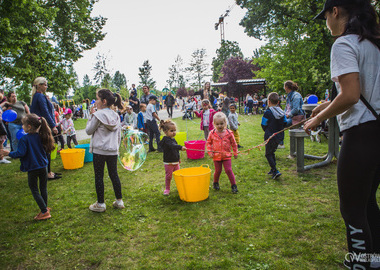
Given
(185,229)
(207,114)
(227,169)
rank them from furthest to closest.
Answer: (207,114)
(227,169)
(185,229)

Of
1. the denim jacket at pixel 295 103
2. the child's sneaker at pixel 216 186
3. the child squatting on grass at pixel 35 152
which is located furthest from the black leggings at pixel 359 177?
the denim jacket at pixel 295 103

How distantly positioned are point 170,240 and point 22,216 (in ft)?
8.36

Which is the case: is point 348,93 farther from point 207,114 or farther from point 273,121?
point 207,114

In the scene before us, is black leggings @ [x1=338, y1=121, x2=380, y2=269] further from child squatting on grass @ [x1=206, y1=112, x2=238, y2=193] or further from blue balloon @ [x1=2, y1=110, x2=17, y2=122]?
blue balloon @ [x1=2, y1=110, x2=17, y2=122]

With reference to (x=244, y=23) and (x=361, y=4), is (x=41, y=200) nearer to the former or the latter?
(x=361, y=4)

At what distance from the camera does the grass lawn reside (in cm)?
258

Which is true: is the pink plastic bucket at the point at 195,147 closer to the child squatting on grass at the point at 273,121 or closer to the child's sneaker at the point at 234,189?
the child squatting on grass at the point at 273,121

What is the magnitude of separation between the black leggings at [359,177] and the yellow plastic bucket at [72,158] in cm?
614

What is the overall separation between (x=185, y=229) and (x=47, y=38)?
19.9 m

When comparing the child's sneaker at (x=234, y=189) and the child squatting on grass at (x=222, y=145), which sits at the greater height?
the child squatting on grass at (x=222, y=145)

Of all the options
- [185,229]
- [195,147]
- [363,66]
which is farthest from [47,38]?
[363,66]

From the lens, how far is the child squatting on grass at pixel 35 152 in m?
3.59

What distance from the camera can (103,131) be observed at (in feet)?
12.4

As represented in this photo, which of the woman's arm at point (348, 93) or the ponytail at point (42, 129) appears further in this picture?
the ponytail at point (42, 129)
